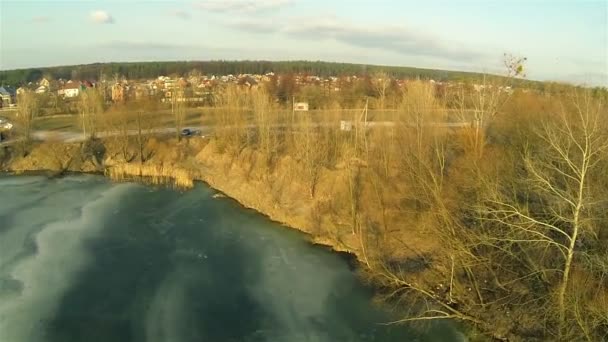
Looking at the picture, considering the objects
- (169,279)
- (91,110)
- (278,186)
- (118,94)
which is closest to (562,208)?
(169,279)

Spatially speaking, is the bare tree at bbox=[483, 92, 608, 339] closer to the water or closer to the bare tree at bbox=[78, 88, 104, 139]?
the water

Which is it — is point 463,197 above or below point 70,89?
below

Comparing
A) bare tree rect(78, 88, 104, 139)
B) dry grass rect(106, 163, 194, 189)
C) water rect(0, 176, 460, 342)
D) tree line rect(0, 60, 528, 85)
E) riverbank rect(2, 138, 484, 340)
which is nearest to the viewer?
water rect(0, 176, 460, 342)

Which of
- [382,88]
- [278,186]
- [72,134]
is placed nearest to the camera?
[278,186]

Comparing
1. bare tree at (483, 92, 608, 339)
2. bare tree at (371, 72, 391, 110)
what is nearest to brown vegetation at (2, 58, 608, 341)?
bare tree at (483, 92, 608, 339)

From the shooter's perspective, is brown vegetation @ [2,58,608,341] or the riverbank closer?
brown vegetation @ [2,58,608,341]

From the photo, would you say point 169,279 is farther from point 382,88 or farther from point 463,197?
point 382,88
